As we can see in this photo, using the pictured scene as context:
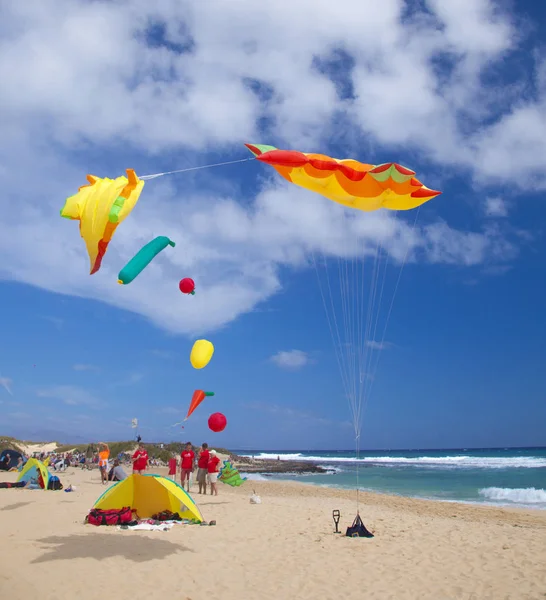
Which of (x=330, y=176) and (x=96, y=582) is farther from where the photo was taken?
(x=330, y=176)

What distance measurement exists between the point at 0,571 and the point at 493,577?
6141mm

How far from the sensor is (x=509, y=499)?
62.2 ft

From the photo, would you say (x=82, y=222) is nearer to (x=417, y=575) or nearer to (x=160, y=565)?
(x=160, y=565)

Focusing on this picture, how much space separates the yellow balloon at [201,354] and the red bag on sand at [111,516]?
3295 mm

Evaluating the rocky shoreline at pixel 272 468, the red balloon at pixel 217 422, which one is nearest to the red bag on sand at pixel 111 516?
the red balloon at pixel 217 422

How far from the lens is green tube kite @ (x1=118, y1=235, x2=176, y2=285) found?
7.67m

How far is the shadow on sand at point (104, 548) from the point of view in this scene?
6863mm

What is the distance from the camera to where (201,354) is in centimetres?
1132

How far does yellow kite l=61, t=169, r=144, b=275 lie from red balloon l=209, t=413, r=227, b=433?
5.78m

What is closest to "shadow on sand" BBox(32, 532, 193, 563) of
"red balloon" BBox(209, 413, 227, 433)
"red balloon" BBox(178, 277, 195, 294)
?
"red balloon" BBox(209, 413, 227, 433)

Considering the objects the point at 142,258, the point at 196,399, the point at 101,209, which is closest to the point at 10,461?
the point at 196,399

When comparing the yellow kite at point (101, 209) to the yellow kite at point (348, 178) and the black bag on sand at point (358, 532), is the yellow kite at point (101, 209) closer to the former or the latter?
the yellow kite at point (348, 178)

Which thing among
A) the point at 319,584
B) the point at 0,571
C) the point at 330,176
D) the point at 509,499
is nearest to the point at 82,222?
the point at 330,176

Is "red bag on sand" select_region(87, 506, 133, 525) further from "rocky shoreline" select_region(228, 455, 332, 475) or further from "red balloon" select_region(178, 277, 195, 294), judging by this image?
"rocky shoreline" select_region(228, 455, 332, 475)
